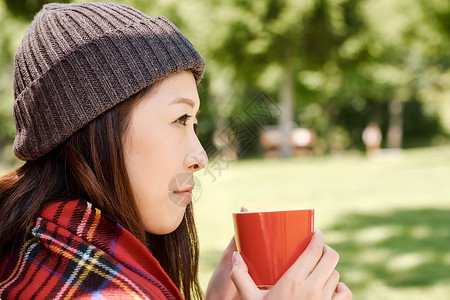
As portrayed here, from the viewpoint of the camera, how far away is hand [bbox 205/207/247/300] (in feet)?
5.18

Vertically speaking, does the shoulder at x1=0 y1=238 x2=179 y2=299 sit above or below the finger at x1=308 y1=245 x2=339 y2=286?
above

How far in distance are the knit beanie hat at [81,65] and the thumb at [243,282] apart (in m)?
0.50

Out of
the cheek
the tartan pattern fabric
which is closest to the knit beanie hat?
the cheek

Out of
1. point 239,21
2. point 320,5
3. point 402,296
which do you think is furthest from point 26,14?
point 320,5

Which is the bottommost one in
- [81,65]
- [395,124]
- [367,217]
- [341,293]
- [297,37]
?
[395,124]

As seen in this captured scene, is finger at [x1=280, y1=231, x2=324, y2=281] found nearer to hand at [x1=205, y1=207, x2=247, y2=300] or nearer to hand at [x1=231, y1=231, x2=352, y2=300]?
hand at [x1=231, y1=231, x2=352, y2=300]

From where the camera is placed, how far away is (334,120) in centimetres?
3591

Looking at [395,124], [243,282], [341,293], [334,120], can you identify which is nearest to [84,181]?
[243,282]

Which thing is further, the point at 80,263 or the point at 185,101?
the point at 185,101

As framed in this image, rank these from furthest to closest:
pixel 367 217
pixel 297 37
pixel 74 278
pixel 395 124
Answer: pixel 395 124 → pixel 297 37 → pixel 367 217 → pixel 74 278

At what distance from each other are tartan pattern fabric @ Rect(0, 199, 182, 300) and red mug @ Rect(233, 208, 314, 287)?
216 millimetres

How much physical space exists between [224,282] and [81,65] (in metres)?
0.75

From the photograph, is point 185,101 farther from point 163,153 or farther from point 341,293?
point 341,293

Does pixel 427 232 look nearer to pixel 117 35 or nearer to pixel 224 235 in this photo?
pixel 224 235
